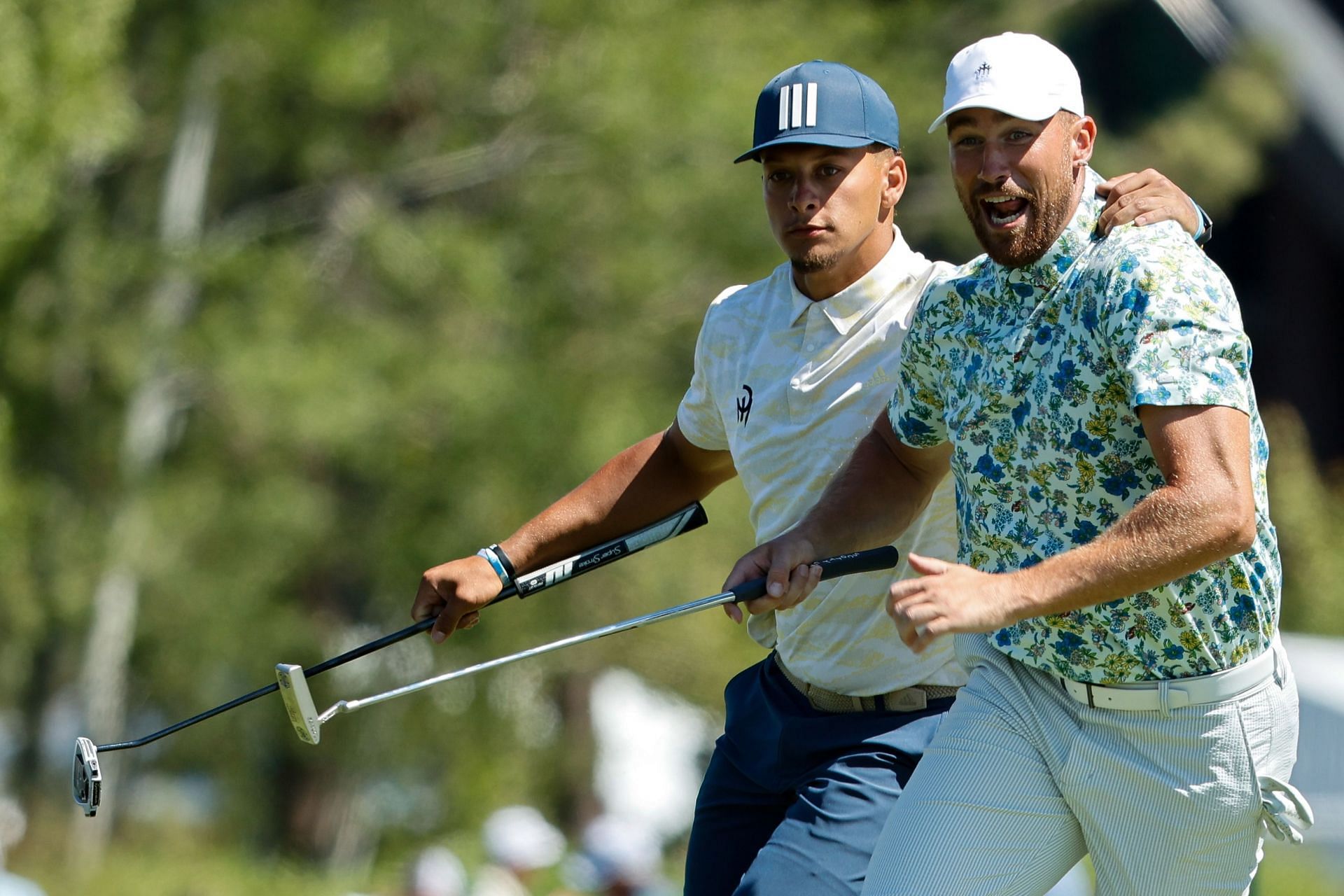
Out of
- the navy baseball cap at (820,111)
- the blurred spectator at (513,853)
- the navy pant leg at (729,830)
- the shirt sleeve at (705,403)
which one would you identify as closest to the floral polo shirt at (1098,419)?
the navy baseball cap at (820,111)

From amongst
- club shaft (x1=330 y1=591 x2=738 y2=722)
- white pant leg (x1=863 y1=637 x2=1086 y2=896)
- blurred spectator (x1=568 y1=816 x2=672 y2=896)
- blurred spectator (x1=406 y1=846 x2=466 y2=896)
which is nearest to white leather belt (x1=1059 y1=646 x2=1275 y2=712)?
white pant leg (x1=863 y1=637 x2=1086 y2=896)

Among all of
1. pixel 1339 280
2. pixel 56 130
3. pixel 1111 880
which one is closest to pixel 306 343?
pixel 56 130

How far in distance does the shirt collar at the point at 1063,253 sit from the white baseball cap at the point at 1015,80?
0.67 feet

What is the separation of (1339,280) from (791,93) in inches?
821

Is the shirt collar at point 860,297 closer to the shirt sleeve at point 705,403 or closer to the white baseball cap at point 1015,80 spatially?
the shirt sleeve at point 705,403

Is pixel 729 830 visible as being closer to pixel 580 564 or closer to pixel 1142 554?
pixel 580 564

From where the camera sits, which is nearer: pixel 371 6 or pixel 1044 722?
pixel 1044 722

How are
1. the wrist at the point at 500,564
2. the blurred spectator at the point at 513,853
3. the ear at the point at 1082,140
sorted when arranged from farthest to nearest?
the blurred spectator at the point at 513,853
the wrist at the point at 500,564
the ear at the point at 1082,140

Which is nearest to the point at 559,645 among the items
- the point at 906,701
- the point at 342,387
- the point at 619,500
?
the point at 906,701

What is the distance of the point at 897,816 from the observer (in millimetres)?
3727

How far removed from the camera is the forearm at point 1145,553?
3.18m

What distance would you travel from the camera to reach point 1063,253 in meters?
3.60

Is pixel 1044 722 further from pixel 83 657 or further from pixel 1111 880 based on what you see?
pixel 83 657

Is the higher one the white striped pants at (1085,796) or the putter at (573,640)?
the putter at (573,640)
